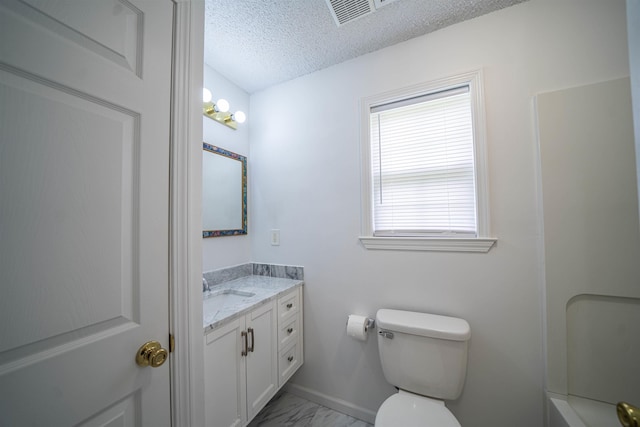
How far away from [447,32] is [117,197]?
184cm

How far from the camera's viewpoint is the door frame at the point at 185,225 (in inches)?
30.1

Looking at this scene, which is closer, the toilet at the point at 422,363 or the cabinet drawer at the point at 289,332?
the toilet at the point at 422,363

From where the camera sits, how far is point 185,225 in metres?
0.79

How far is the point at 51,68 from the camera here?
0.53 meters

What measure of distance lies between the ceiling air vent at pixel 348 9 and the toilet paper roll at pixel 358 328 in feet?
5.86

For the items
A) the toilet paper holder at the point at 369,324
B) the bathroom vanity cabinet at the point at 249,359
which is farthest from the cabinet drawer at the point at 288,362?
the toilet paper holder at the point at 369,324

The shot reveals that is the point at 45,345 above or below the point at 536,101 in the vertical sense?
below

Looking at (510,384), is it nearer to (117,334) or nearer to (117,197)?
(117,334)

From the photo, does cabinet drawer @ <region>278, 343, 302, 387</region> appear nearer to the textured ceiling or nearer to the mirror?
the mirror

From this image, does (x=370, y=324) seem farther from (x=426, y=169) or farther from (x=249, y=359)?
(x=426, y=169)

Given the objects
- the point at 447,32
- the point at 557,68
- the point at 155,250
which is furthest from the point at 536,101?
the point at 155,250

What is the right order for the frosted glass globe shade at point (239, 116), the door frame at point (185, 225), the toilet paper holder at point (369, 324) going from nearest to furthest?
the door frame at point (185, 225), the toilet paper holder at point (369, 324), the frosted glass globe shade at point (239, 116)

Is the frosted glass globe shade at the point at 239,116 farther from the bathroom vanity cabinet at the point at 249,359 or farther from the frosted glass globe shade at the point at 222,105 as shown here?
the bathroom vanity cabinet at the point at 249,359

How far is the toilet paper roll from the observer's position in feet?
4.63
